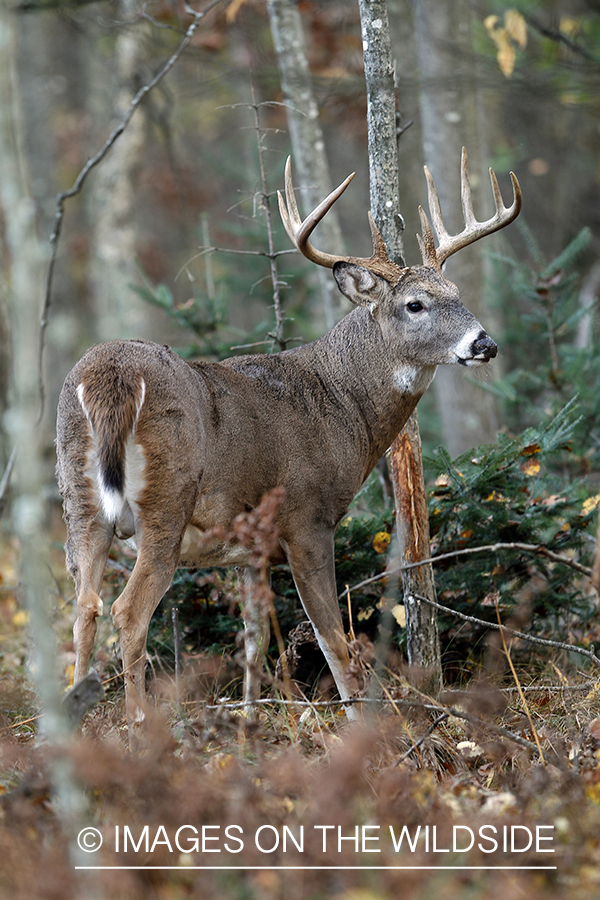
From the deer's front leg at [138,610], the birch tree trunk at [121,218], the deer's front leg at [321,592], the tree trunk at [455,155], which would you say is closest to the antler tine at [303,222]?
the deer's front leg at [321,592]

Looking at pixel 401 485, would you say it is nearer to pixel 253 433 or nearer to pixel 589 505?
pixel 253 433

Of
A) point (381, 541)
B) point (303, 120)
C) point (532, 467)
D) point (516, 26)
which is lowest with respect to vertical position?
point (381, 541)

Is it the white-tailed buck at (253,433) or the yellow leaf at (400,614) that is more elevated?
the white-tailed buck at (253,433)

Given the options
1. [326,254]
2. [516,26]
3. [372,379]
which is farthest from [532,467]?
[516,26]

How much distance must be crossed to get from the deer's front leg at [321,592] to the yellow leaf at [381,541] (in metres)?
0.62

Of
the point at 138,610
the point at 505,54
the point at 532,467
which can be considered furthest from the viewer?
the point at 505,54

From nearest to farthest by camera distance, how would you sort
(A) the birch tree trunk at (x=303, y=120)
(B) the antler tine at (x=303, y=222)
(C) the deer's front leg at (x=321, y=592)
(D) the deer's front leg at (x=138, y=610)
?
(D) the deer's front leg at (x=138, y=610), (B) the antler tine at (x=303, y=222), (C) the deer's front leg at (x=321, y=592), (A) the birch tree trunk at (x=303, y=120)

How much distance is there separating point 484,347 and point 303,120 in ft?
11.7

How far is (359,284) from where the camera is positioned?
17.7ft

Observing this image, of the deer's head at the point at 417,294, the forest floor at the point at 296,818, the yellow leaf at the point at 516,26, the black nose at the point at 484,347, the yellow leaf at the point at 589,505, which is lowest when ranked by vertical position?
the forest floor at the point at 296,818

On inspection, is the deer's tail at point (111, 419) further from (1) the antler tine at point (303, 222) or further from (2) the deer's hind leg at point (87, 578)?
(1) the antler tine at point (303, 222)

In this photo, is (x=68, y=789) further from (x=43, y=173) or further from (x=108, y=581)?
(x=43, y=173)

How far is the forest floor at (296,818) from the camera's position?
2768mm

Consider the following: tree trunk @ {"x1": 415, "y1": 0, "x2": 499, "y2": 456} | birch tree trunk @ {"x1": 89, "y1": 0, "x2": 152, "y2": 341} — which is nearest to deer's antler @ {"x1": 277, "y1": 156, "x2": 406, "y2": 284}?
tree trunk @ {"x1": 415, "y1": 0, "x2": 499, "y2": 456}
